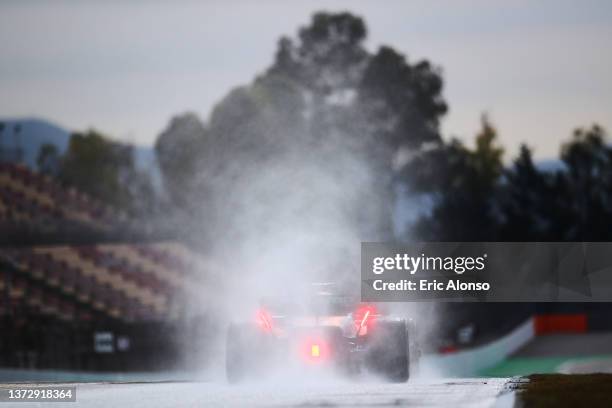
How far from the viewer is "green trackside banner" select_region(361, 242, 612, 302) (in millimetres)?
27812

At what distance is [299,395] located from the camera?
15258 mm

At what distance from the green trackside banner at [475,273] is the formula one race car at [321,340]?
4.07m

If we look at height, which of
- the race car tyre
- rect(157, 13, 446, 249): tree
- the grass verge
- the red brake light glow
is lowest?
the grass verge

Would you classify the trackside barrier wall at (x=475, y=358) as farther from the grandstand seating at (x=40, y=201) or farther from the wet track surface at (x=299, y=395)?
the grandstand seating at (x=40, y=201)

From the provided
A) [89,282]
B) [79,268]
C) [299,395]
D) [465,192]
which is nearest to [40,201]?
[79,268]

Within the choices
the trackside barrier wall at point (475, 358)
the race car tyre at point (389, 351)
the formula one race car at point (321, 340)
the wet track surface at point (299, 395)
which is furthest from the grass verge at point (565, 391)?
the trackside barrier wall at point (475, 358)

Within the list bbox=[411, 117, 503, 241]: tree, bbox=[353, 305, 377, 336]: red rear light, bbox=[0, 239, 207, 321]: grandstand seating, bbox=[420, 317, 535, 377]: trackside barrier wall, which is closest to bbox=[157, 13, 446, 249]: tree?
bbox=[411, 117, 503, 241]: tree

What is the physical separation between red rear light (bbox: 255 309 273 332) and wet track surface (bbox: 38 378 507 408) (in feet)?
2.64

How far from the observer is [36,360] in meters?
33.4

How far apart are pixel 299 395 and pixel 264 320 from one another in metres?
2.61

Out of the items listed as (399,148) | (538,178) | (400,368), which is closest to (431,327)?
(400,368)

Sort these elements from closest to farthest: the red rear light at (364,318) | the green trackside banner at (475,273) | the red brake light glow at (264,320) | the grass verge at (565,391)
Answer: the grass verge at (565,391) < the red brake light glow at (264,320) < the red rear light at (364,318) < the green trackside banner at (475,273)

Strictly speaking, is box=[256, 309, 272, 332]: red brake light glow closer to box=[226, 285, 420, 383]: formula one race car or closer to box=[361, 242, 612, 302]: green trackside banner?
box=[226, 285, 420, 383]: formula one race car

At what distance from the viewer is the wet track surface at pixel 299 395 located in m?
14.1
